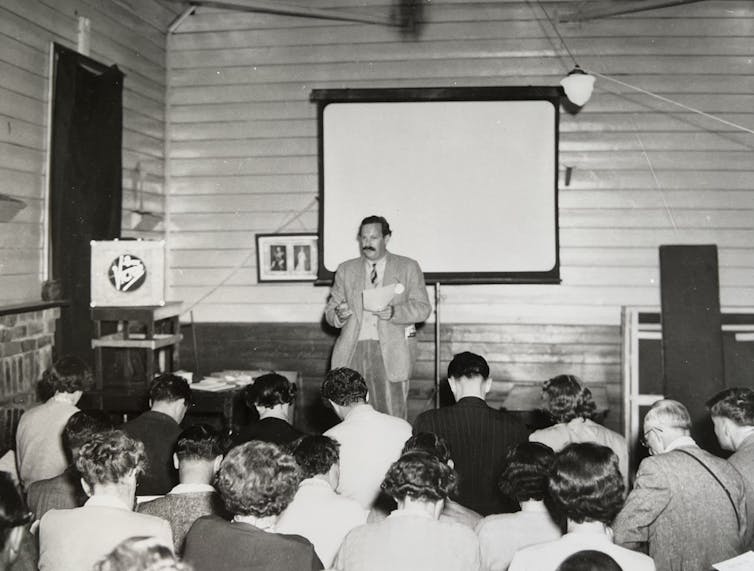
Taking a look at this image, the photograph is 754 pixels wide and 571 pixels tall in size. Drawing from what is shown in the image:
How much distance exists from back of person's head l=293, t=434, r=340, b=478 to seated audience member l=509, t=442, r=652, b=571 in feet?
2.93

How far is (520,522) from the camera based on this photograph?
2652 mm

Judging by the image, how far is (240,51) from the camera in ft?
23.0

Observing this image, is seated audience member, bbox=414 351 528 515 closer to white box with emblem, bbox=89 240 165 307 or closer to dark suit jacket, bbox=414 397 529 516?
dark suit jacket, bbox=414 397 529 516

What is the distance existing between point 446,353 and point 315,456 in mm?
4029

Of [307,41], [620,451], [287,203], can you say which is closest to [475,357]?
[620,451]

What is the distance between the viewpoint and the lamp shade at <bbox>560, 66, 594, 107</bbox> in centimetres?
600

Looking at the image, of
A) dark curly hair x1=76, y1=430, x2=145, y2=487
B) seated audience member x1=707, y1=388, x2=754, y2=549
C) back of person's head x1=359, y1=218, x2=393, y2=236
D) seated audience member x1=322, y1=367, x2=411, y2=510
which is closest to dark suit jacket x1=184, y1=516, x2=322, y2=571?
dark curly hair x1=76, y1=430, x2=145, y2=487

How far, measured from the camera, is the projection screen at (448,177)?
A: 21.8ft

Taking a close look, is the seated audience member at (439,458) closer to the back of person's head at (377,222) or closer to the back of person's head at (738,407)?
the back of person's head at (738,407)

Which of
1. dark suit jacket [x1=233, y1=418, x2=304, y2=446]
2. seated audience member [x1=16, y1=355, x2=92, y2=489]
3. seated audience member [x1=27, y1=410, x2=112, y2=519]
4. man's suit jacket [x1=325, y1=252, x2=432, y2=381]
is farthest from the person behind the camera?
man's suit jacket [x1=325, y1=252, x2=432, y2=381]

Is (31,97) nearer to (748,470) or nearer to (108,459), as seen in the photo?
(108,459)

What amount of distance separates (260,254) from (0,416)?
285 centimetres

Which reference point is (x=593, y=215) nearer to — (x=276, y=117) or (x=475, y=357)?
(x=276, y=117)

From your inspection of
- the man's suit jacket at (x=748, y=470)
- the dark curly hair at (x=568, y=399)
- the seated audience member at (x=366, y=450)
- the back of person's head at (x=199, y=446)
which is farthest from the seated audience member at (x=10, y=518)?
the man's suit jacket at (x=748, y=470)
